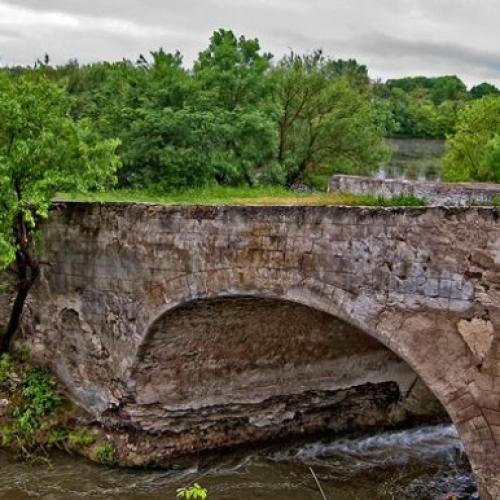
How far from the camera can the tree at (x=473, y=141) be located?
84.8 ft

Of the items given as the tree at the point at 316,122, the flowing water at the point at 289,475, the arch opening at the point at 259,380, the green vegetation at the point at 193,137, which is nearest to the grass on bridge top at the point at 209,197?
the green vegetation at the point at 193,137

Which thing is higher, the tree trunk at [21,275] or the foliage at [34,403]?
the tree trunk at [21,275]

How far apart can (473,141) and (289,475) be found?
790 inches

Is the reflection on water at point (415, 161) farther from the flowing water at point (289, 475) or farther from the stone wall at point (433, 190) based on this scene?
the flowing water at point (289, 475)

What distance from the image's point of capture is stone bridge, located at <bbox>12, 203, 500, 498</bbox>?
718cm

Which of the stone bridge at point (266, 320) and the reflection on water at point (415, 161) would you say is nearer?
the stone bridge at point (266, 320)

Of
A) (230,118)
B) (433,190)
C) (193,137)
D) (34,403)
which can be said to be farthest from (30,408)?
(230,118)

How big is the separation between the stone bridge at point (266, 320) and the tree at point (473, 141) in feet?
54.1

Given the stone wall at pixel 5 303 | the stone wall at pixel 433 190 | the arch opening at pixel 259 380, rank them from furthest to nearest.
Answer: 1. the stone wall at pixel 5 303
2. the stone wall at pixel 433 190
3. the arch opening at pixel 259 380

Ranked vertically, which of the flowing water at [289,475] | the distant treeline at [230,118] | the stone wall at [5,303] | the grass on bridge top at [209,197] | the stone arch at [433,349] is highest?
the distant treeline at [230,118]

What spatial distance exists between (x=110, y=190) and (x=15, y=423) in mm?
5604

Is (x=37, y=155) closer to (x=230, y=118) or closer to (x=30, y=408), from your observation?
(x=30, y=408)

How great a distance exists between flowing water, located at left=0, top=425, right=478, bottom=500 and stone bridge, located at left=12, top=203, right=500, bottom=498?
423mm

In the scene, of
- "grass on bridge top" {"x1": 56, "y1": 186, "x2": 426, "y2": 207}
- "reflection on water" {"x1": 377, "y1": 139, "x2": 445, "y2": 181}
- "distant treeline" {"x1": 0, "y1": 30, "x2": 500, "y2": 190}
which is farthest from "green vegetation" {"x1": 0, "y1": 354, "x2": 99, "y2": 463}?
"reflection on water" {"x1": 377, "y1": 139, "x2": 445, "y2": 181}
